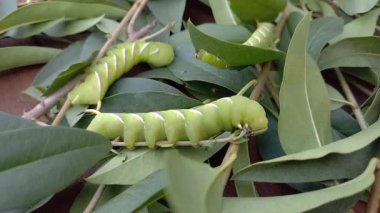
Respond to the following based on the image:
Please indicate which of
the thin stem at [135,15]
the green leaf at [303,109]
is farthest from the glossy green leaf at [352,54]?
the thin stem at [135,15]

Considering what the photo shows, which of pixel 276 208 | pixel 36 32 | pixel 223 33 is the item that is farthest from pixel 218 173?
pixel 36 32

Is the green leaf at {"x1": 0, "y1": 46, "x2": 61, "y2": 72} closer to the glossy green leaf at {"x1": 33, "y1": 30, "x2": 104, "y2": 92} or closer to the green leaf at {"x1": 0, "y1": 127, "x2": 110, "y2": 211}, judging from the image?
the glossy green leaf at {"x1": 33, "y1": 30, "x2": 104, "y2": 92}

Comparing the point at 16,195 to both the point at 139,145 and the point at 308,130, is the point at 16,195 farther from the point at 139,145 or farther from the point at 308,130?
the point at 308,130

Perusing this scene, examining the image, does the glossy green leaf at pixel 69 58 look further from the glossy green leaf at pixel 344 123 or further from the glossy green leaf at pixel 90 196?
the glossy green leaf at pixel 344 123

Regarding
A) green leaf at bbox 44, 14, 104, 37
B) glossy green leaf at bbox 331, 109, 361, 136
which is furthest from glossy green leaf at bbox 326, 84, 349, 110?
green leaf at bbox 44, 14, 104, 37

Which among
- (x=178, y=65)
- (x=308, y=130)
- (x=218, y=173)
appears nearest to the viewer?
(x=218, y=173)

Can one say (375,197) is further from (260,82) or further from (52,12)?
(52,12)
